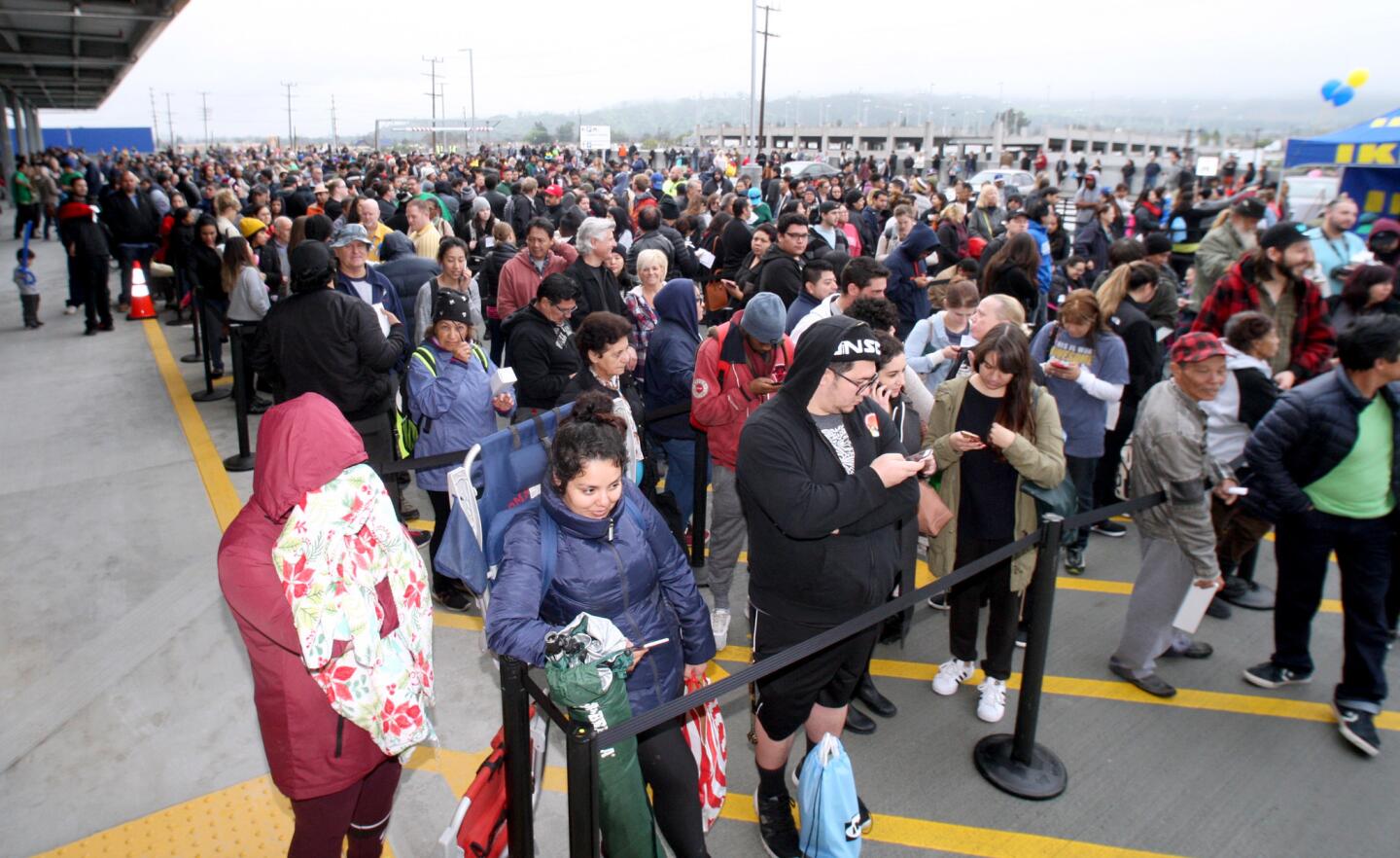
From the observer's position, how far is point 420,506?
6.84 m

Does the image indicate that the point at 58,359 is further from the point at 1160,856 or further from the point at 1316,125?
the point at 1316,125

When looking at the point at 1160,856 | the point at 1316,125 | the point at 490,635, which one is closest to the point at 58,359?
the point at 490,635

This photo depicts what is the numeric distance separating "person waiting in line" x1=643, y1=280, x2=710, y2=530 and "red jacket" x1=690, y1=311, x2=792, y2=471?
24.6 inches

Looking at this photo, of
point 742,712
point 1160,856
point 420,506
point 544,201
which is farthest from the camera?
point 544,201

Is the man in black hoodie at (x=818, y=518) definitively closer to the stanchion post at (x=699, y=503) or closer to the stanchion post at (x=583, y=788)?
the stanchion post at (x=583, y=788)

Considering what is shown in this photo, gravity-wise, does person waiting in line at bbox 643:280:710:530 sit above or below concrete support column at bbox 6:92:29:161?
below

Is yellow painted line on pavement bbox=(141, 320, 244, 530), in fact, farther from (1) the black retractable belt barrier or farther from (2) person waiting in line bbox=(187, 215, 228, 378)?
(2) person waiting in line bbox=(187, 215, 228, 378)

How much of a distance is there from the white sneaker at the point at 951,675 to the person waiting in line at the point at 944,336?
1720 mm

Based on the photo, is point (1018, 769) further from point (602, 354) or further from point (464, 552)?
point (602, 354)

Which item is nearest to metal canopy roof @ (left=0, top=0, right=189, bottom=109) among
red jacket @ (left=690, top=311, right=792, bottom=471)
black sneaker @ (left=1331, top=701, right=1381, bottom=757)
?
red jacket @ (left=690, top=311, right=792, bottom=471)

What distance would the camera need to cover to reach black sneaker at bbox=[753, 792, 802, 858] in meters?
3.47

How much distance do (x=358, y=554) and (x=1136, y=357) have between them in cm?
519

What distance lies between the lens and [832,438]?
323 centimetres

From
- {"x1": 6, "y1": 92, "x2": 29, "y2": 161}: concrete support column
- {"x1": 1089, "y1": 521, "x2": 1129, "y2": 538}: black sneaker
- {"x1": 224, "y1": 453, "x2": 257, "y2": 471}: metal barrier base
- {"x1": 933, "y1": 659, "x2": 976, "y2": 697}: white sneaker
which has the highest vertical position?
{"x1": 6, "y1": 92, "x2": 29, "y2": 161}: concrete support column
